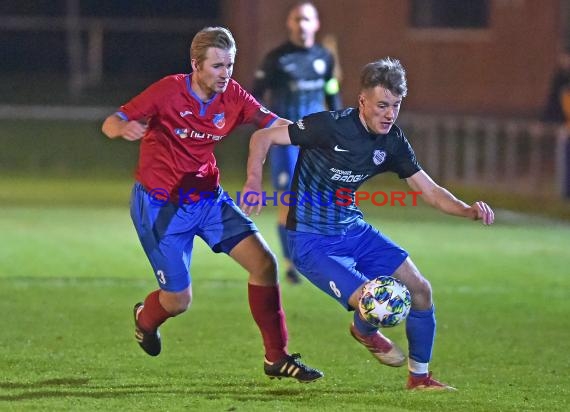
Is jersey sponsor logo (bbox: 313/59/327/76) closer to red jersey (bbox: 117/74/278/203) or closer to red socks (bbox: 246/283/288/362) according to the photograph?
red jersey (bbox: 117/74/278/203)

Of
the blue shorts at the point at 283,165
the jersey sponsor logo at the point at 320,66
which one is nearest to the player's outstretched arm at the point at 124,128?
the blue shorts at the point at 283,165

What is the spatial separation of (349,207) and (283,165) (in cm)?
403

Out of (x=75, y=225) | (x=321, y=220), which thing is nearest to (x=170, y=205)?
(x=321, y=220)

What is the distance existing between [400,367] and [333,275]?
1.17 meters

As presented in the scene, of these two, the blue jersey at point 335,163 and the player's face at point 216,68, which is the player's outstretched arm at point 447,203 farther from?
the player's face at point 216,68

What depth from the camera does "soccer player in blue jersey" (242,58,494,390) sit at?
706cm

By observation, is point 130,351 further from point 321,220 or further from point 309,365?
point 321,220

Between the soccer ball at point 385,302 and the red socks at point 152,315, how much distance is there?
1409mm

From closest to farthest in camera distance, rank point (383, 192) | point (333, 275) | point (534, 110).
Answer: point (333, 275), point (383, 192), point (534, 110)

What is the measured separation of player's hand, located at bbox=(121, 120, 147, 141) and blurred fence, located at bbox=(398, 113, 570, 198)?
1077cm

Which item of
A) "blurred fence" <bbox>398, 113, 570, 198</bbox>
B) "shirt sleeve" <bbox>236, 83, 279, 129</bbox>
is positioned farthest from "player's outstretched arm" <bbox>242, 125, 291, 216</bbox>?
"blurred fence" <bbox>398, 113, 570, 198</bbox>

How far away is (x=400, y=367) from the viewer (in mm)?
7953

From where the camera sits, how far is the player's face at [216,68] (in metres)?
7.13

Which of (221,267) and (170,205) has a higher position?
(170,205)
